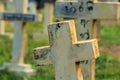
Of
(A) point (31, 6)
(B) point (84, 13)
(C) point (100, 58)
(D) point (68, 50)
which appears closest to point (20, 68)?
(C) point (100, 58)

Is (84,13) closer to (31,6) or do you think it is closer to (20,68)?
(20,68)

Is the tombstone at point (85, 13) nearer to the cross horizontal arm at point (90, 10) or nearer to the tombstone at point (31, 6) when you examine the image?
the cross horizontal arm at point (90, 10)

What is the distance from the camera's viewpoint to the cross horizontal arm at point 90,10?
4227mm

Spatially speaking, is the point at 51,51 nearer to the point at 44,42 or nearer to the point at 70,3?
the point at 70,3

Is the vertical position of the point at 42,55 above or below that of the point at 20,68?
above

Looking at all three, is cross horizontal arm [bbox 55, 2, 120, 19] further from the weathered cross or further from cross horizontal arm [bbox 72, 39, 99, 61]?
cross horizontal arm [bbox 72, 39, 99, 61]

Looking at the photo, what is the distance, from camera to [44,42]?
→ 9438 millimetres

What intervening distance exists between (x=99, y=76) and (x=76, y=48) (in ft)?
11.4

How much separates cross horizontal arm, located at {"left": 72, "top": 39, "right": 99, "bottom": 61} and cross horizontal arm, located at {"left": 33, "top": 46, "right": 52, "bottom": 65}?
0.70 feet

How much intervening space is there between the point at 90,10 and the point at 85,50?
3.49 ft

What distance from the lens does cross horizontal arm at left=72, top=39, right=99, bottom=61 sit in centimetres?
327

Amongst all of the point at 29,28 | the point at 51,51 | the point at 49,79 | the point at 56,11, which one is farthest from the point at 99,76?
the point at 29,28

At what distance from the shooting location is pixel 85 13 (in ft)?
14.2

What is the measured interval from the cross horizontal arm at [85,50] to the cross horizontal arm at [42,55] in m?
0.21
